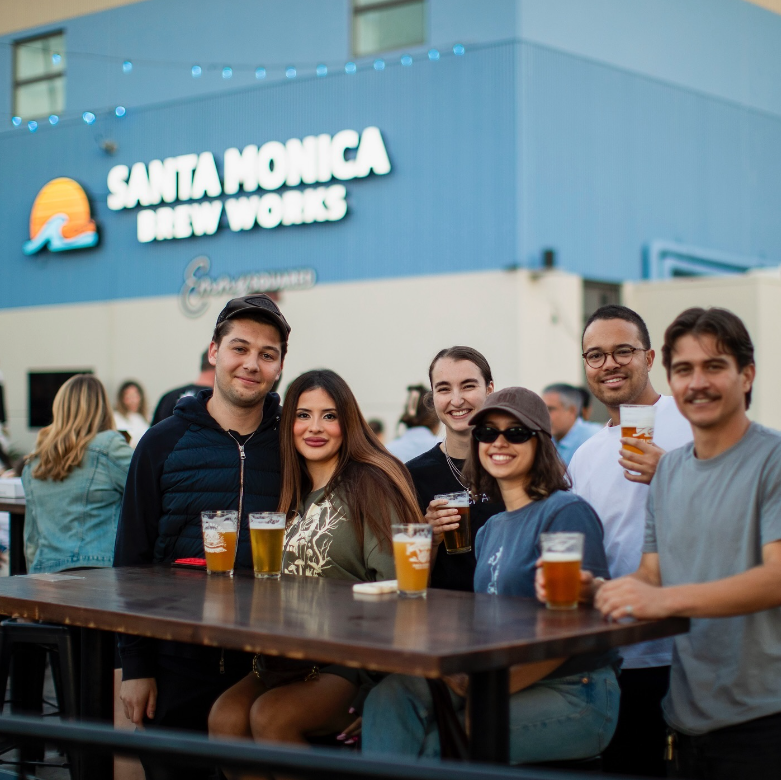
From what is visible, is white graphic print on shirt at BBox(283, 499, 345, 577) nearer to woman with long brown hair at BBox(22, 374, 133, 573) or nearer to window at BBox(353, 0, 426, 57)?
woman with long brown hair at BBox(22, 374, 133, 573)

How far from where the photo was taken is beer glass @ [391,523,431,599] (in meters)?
2.99

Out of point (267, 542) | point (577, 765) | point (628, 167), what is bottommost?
point (577, 765)

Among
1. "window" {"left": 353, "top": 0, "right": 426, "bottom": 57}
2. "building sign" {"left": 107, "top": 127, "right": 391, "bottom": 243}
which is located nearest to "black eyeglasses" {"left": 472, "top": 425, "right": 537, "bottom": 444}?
"building sign" {"left": 107, "top": 127, "right": 391, "bottom": 243}

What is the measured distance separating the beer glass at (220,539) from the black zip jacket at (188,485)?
250 millimetres

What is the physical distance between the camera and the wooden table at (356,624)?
2311 mm

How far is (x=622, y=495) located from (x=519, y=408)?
0.59m

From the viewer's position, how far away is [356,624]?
2576 millimetres

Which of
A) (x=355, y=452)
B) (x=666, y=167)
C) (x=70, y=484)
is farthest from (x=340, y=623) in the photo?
(x=666, y=167)

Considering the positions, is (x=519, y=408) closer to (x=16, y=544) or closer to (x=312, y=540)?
(x=312, y=540)

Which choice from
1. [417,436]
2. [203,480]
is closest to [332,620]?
[203,480]

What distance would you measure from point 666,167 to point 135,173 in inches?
301

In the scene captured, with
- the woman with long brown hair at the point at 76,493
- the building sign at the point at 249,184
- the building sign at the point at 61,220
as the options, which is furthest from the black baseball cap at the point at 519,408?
the building sign at the point at 61,220

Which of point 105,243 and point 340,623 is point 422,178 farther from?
point 340,623

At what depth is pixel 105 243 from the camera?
16344 mm
